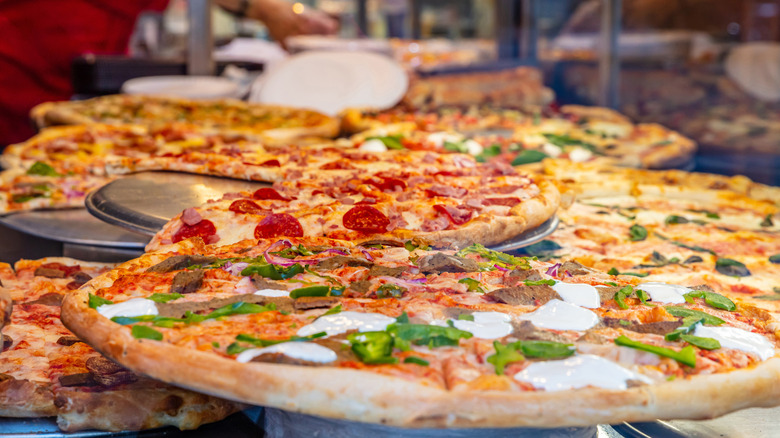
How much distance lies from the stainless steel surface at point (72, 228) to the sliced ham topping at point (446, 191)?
0.90m

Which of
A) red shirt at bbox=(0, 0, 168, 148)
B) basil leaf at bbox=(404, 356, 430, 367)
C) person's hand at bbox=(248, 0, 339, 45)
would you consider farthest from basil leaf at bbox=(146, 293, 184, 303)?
person's hand at bbox=(248, 0, 339, 45)

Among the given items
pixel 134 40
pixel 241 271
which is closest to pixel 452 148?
pixel 241 271

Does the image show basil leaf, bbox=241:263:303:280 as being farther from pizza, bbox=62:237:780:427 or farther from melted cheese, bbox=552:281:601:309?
melted cheese, bbox=552:281:601:309

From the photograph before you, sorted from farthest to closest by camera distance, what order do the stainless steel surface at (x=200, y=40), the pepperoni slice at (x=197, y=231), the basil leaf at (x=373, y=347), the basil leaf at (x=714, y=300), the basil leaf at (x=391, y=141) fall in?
1. the stainless steel surface at (x=200, y=40)
2. the basil leaf at (x=391, y=141)
3. the pepperoni slice at (x=197, y=231)
4. the basil leaf at (x=714, y=300)
5. the basil leaf at (x=373, y=347)

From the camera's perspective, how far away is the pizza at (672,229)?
87.5 inches

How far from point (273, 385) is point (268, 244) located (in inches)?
28.7

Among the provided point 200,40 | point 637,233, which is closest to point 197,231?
point 637,233

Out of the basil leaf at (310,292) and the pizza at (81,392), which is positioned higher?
the basil leaf at (310,292)

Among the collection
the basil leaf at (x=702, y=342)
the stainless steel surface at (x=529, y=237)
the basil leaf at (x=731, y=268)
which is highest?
the basil leaf at (x=702, y=342)

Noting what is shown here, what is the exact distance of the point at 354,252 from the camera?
5.87ft

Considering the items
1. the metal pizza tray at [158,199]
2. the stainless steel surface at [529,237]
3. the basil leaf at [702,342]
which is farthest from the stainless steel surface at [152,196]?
the basil leaf at [702,342]

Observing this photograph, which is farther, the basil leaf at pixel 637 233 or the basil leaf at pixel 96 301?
the basil leaf at pixel 637 233

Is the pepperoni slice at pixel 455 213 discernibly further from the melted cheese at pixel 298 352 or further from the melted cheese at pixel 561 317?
the melted cheese at pixel 298 352

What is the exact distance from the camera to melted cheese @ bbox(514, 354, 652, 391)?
1157mm
